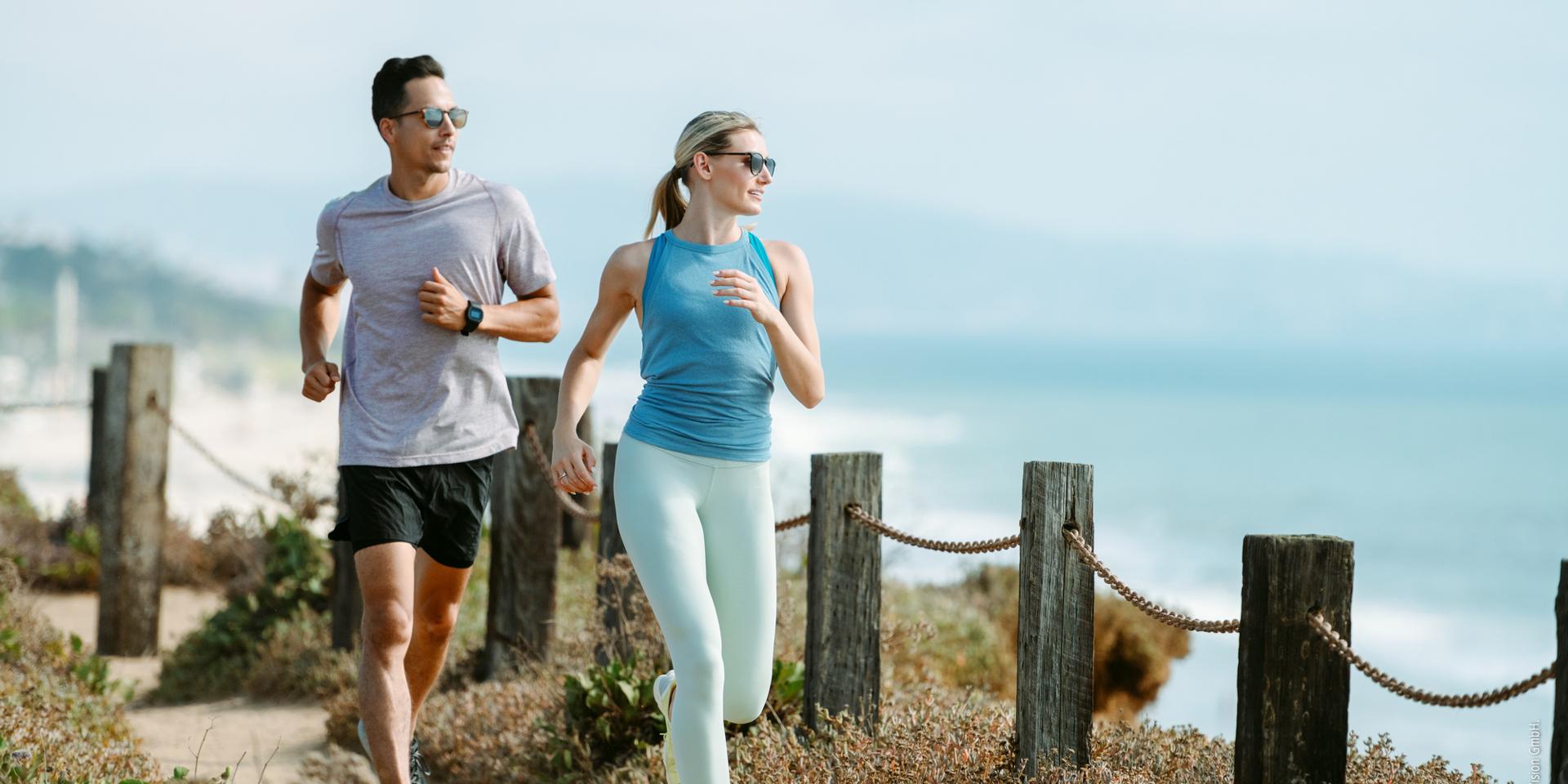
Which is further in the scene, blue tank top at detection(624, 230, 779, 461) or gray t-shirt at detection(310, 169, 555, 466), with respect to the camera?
gray t-shirt at detection(310, 169, 555, 466)

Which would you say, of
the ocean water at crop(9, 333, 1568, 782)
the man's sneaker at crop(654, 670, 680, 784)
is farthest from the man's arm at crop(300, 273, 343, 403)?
the ocean water at crop(9, 333, 1568, 782)

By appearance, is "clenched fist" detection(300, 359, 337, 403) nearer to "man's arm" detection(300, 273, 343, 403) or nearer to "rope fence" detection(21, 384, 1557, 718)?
"man's arm" detection(300, 273, 343, 403)

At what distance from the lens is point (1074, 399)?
85.1 m

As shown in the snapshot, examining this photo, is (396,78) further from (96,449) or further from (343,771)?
(96,449)

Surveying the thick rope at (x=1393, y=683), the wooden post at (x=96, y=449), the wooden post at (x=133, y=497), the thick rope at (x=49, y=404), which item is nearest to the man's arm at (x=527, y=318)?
the thick rope at (x=1393, y=683)

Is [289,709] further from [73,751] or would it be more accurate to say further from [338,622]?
[73,751]

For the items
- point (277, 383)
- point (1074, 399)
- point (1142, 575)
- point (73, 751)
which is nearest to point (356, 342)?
point (73, 751)

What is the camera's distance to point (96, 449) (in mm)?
10133

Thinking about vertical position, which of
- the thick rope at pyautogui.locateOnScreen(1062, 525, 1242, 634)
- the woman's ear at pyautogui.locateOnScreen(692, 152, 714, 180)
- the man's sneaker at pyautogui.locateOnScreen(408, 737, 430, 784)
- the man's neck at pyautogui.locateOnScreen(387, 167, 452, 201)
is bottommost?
the man's sneaker at pyautogui.locateOnScreen(408, 737, 430, 784)

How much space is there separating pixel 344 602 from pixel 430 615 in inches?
127

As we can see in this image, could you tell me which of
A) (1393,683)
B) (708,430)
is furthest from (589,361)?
(1393,683)

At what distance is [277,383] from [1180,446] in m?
53.8

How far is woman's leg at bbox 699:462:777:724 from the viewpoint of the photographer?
3.86 meters

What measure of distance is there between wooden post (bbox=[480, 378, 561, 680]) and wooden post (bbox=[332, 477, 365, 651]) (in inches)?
40.7
